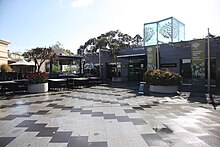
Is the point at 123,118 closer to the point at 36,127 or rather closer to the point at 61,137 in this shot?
the point at 61,137

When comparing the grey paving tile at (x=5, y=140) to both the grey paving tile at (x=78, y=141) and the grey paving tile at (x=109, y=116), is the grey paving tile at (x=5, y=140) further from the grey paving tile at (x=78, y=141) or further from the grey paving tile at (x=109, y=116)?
the grey paving tile at (x=109, y=116)

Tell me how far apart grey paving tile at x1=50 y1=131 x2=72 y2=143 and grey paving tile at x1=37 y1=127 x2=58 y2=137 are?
5.8 inches

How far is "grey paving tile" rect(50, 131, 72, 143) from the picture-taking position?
5108 mm

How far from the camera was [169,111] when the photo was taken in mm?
8586

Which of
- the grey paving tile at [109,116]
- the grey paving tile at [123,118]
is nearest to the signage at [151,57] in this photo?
the grey paving tile at [109,116]

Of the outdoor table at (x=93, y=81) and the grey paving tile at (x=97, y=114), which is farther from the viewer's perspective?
the outdoor table at (x=93, y=81)

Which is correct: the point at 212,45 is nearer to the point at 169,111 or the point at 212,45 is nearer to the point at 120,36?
the point at 169,111

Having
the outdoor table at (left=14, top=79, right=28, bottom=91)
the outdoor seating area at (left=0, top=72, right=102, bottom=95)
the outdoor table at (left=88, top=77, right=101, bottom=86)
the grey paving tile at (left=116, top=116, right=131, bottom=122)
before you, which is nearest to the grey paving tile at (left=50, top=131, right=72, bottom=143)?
the grey paving tile at (left=116, top=116, right=131, bottom=122)

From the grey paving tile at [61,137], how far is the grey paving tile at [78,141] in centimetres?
13

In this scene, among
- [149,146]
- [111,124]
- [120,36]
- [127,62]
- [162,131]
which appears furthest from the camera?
[120,36]

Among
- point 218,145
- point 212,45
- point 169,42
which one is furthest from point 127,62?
point 218,145

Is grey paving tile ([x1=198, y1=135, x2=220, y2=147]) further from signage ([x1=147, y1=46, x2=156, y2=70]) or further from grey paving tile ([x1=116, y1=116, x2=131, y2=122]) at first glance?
signage ([x1=147, y1=46, x2=156, y2=70])

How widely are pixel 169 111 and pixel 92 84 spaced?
1305cm

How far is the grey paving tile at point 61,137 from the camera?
5108mm
